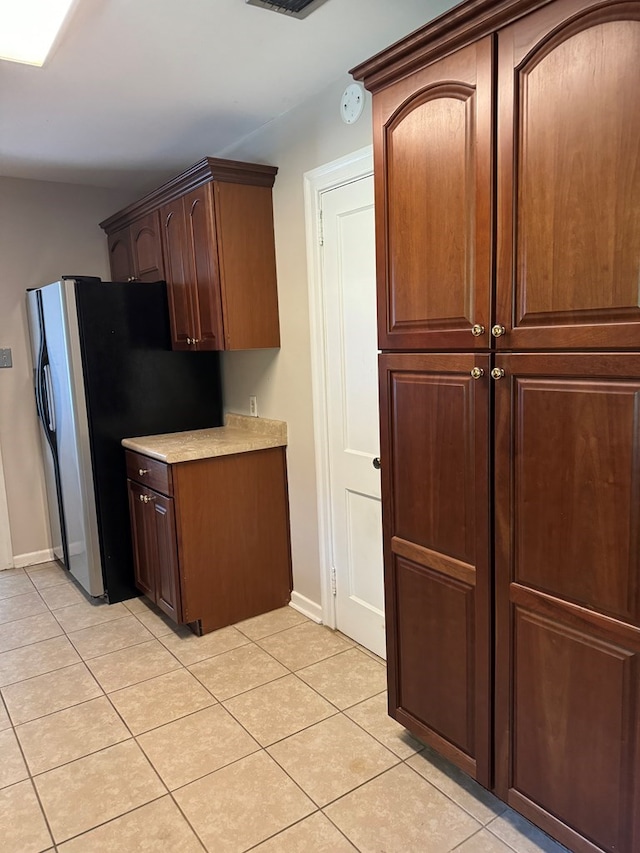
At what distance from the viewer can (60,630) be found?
118 inches

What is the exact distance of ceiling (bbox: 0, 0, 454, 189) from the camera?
6.31 ft

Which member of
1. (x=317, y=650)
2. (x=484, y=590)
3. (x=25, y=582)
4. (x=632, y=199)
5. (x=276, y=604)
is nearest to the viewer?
(x=632, y=199)

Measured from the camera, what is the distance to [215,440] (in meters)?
3.02

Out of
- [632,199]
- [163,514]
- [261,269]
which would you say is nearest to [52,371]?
[163,514]

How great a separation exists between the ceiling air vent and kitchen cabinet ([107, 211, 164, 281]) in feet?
5.02

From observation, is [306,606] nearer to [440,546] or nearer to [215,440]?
[215,440]

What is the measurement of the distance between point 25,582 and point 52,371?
1.32 m

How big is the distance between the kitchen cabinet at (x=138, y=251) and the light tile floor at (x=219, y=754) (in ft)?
6.44

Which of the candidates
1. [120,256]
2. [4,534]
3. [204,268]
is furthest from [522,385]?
[4,534]

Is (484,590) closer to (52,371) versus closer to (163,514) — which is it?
(163,514)

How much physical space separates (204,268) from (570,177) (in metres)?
1.94

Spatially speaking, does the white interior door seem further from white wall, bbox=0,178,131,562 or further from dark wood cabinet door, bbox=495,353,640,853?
white wall, bbox=0,178,131,562

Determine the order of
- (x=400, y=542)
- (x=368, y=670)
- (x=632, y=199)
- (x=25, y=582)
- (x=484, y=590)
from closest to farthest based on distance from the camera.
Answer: (x=632, y=199), (x=484, y=590), (x=400, y=542), (x=368, y=670), (x=25, y=582)

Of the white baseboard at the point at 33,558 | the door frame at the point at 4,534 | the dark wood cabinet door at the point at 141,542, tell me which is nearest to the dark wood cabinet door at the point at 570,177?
the dark wood cabinet door at the point at 141,542
